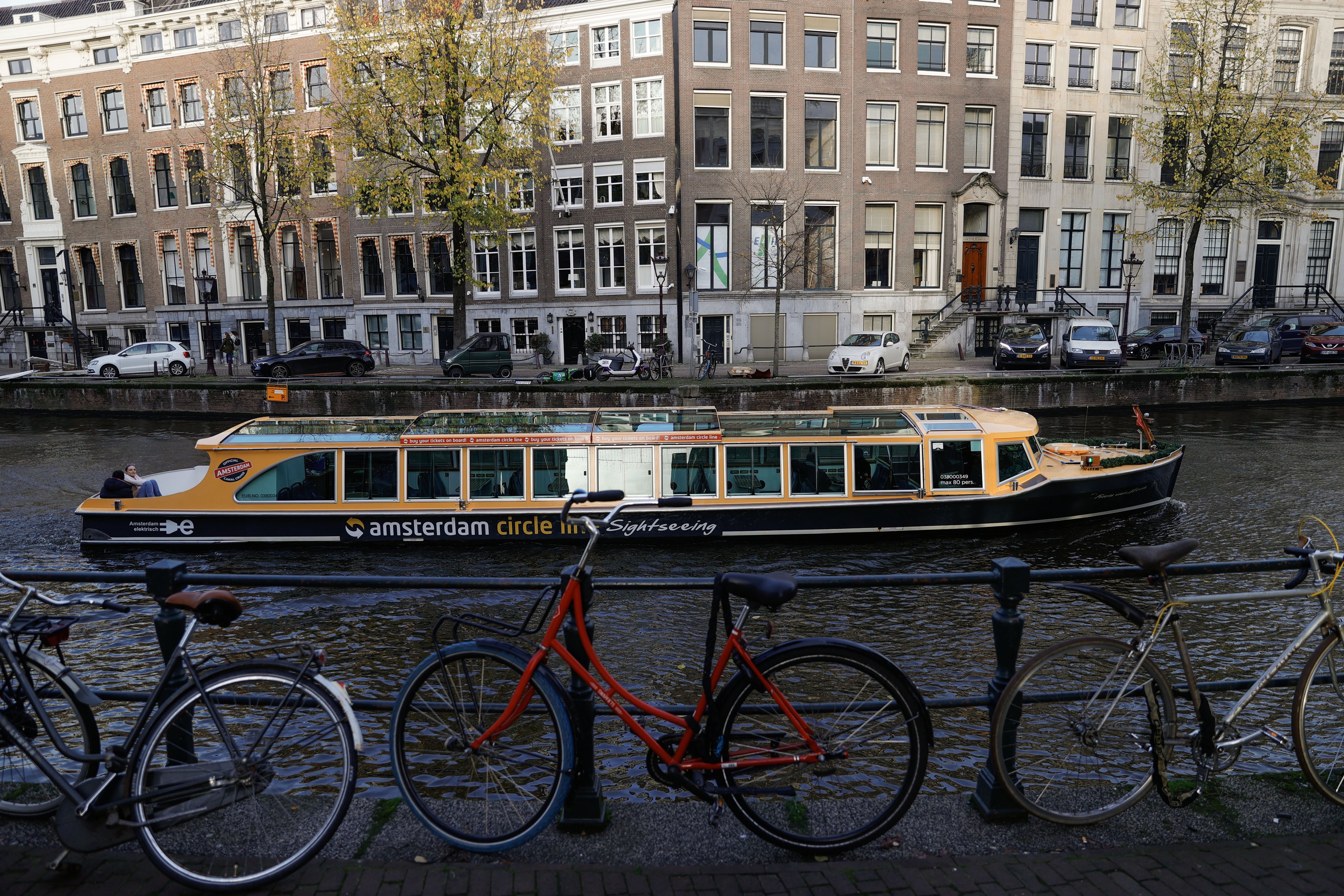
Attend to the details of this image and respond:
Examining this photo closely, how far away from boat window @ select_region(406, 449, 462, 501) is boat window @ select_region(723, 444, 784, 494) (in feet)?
15.9

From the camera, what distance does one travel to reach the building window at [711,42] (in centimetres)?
3881

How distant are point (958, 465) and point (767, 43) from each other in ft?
101

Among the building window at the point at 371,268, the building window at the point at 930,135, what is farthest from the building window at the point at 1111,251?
the building window at the point at 371,268

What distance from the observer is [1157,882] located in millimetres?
3398

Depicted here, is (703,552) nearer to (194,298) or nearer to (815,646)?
(815,646)

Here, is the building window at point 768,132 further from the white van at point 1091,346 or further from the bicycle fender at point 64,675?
the bicycle fender at point 64,675

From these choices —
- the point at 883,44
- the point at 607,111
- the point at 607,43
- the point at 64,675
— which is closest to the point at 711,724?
the point at 64,675

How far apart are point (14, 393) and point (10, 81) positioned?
2831 centimetres

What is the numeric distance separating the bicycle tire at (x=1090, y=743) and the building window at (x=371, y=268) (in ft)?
146

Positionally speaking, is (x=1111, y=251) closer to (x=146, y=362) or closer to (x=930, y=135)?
(x=930, y=135)

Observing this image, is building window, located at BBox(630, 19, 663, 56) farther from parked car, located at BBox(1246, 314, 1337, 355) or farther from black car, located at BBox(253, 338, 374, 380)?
parked car, located at BBox(1246, 314, 1337, 355)

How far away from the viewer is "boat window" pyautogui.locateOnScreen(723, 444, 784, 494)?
15.1 metres

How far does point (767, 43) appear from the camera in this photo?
39.4 m

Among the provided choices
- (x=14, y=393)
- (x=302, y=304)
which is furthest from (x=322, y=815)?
(x=302, y=304)
